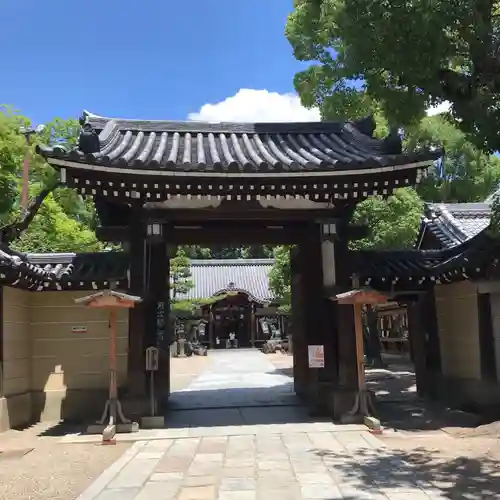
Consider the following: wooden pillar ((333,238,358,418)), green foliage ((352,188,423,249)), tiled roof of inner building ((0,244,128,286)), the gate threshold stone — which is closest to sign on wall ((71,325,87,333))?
tiled roof of inner building ((0,244,128,286))

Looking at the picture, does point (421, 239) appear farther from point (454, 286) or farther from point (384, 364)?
point (384, 364)

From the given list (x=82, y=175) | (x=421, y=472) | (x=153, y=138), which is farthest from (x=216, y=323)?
(x=421, y=472)

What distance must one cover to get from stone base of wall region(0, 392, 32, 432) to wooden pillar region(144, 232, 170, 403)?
8.29 ft

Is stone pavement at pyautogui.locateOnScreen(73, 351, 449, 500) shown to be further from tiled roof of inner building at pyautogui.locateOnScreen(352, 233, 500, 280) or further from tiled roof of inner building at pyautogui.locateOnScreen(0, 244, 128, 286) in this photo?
tiled roof of inner building at pyautogui.locateOnScreen(352, 233, 500, 280)

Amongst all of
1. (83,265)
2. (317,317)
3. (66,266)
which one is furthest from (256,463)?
(66,266)

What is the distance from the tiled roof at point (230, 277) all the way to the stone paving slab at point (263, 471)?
96.2ft

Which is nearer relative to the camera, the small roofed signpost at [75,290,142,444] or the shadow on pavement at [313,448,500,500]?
the shadow on pavement at [313,448,500,500]

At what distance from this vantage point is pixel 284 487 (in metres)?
6.02

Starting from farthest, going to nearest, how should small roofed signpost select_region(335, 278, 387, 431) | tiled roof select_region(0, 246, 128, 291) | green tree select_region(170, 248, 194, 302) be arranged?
1. green tree select_region(170, 248, 194, 302)
2. small roofed signpost select_region(335, 278, 387, 431)
3. tiled roof select_region(0, 246, 128, 291)

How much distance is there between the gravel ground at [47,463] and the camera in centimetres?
628

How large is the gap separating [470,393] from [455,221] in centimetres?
452

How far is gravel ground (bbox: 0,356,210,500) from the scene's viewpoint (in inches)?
247

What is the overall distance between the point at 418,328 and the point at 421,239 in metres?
3.53

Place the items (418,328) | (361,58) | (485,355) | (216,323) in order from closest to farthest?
1. (361,58)
2. (485,355)
3. (418,328)
4. (216,323)
